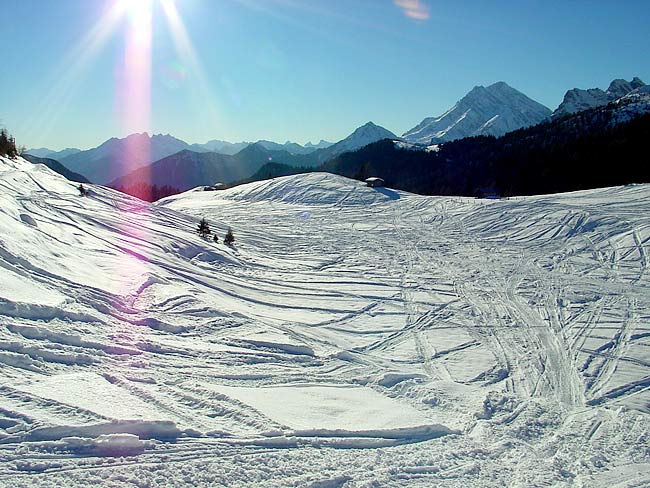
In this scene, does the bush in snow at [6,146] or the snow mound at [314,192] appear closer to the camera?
the bush in snow at [6,146]

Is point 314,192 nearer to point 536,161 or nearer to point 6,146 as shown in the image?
point 6,146

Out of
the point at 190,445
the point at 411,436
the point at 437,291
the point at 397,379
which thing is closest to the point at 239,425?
the point at 190,445

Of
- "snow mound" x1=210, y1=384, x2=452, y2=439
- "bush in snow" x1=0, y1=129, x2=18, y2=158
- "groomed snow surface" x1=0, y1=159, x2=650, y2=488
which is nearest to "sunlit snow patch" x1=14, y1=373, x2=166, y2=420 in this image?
"groomed snow surface" x1=0, y1=159, x2=650, y2=488

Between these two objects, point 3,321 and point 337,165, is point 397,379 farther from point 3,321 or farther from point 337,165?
point 337,165

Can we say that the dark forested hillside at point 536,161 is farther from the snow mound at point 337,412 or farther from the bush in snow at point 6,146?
the snow mound at point 337,412

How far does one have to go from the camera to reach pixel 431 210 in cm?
2706

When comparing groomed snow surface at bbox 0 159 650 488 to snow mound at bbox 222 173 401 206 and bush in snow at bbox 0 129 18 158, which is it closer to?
bush in snow at bbox 0 129 18 158

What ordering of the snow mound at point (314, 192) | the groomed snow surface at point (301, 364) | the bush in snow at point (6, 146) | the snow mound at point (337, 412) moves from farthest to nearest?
1. the snow mound at point (314, 192)
2. the bush in snow at point (6, 146)
3. the snow mound at point (337, 412)
4. the groomed snow surface at point (301, 364)

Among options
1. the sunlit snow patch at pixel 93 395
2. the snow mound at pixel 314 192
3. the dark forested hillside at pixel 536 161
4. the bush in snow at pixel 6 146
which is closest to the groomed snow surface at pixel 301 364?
the sunlit snow patch at pixel 93 395

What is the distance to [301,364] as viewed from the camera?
6.13 meters

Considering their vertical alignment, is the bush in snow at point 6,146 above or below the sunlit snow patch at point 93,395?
above

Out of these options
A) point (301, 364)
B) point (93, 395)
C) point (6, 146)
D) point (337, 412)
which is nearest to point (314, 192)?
point (6, 146)

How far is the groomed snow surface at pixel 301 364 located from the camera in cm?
373

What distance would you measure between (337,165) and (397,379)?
127 metres
